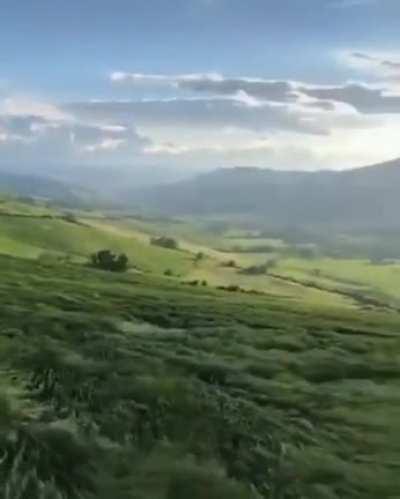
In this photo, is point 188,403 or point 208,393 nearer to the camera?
point 188,403

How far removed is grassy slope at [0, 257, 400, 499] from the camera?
19.0 metres

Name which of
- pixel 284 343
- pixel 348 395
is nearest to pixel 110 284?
→ pixel 284 343

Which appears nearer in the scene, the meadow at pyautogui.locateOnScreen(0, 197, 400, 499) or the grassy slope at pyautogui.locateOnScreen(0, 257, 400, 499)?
the meadow at pyautogui.locateOnScreen(0, 197, 400, 499)

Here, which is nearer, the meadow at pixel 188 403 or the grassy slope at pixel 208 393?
the meadow at pixel 188 403

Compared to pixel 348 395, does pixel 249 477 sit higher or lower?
lower

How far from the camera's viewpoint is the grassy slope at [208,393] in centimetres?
1905

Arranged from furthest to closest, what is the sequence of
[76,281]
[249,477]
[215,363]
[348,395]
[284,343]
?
[76,281]
[284,343]
[215,363]
[348,395]
[249,477]

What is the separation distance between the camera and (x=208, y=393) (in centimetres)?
2450

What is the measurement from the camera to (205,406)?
75.9 feet

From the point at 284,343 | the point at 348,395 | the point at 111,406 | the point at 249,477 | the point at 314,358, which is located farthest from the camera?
the point at 284,343

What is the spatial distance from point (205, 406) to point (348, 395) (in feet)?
17.5

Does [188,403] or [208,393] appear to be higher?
[208,393]

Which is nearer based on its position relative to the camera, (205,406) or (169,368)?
(205,406)

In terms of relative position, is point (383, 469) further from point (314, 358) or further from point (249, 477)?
point (314, 358)
